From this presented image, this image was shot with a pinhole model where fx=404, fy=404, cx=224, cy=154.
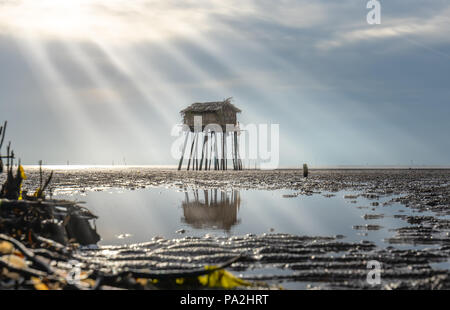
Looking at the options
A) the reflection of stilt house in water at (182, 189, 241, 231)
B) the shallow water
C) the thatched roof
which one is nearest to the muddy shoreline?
the shallow water

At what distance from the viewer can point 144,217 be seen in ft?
33.1

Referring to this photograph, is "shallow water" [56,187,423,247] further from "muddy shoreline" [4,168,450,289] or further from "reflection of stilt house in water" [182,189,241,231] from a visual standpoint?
"muddy shoreline" [4,168,450,289]

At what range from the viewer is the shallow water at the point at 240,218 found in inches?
309

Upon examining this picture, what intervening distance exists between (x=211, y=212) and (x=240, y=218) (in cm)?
126

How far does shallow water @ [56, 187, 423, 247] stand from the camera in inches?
309

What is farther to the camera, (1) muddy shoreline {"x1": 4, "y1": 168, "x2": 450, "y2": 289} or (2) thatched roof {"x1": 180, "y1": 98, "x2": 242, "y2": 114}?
(2) thatched roof {"x1": 180, "y1": 98, "x2": 242, "y2": 114}

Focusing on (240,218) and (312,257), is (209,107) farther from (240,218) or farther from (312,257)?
(312,257)

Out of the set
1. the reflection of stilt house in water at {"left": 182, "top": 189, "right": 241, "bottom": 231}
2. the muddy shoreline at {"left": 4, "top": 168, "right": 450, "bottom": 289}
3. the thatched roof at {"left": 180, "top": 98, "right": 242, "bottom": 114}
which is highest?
the thatched roof at {"left": 180, "top": 98, "right": 242, "bottom": 114}

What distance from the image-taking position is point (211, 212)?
10.9m

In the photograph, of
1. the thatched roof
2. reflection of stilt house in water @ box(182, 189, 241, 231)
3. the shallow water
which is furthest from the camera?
the thatched roof

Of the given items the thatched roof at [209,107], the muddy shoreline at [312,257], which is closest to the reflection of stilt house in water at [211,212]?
the muddy shoreline at [312,257]

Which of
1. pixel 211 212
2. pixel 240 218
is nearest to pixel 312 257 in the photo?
pixel 240 218
